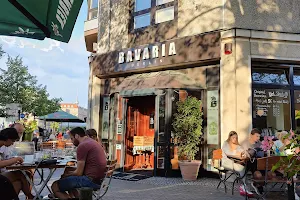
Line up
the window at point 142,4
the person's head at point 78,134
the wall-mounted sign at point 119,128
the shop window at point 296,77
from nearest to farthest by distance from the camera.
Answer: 1. the person's head at point 78,134
2. the shop window at point 296,77
3. the wall-mounted sign at point 119,128
4. the window at point 142,4

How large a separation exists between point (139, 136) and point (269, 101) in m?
4.43

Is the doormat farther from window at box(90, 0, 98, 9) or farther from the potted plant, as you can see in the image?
window at box(90, 0, 98, 9)

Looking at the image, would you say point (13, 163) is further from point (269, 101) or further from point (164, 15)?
point (164, 15)

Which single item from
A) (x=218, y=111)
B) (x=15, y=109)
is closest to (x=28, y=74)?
(x=15, y=109)

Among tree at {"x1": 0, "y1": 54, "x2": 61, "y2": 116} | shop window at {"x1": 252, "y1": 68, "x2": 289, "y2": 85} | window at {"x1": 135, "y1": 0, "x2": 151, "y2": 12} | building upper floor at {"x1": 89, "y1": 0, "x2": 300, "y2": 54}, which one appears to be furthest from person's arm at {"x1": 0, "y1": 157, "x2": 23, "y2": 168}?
tree at {"x1": 0, "y1": 54, "x2": 61, "y2": 116}

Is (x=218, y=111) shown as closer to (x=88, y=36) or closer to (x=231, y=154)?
(x=231, y=154)

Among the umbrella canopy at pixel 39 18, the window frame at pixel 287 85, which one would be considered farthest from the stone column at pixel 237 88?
the umbrella canopy at pixel 39 18

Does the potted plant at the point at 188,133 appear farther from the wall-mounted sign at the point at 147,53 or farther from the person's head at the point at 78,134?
the person's head at the point at 78,134

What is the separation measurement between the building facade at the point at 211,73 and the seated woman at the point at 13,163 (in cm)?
470

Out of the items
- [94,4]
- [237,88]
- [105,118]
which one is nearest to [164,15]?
[237,88]

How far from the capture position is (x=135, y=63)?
10.7 m

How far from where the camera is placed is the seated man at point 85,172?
14.6 ft

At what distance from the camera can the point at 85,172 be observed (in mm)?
4570

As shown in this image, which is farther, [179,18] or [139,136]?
[139,136]
